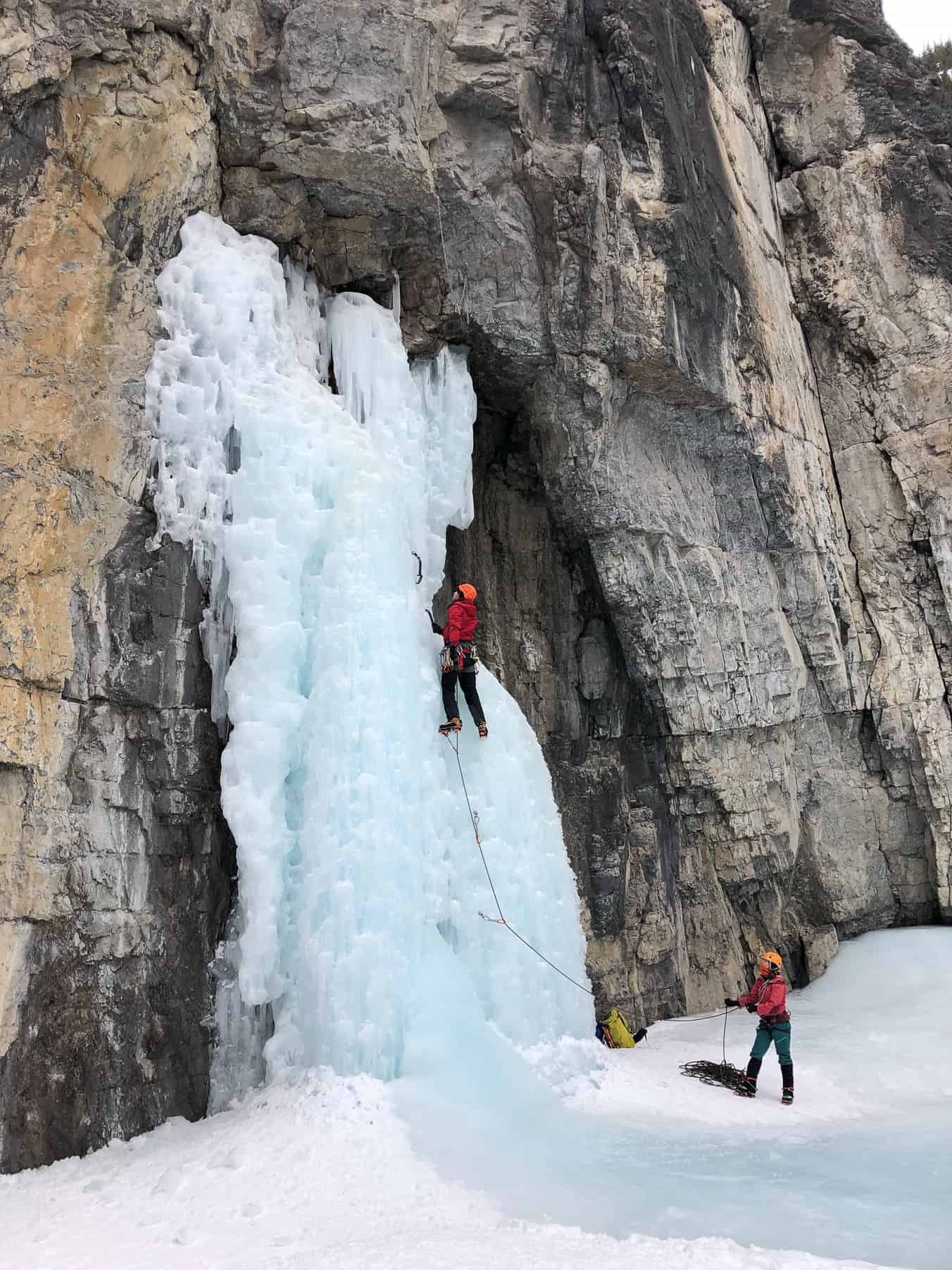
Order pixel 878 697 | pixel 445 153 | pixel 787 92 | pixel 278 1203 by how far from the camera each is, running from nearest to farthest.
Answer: pixel 278 1203 → pixel 445 153 → pixel 878 697 → pixel 787 92

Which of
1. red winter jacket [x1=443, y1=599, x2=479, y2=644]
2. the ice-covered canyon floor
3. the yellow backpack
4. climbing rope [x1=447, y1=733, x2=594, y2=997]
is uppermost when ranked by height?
red winter jacket [x1=443, y1=599, x2=479, y2=644]

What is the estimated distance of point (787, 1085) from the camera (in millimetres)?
8336

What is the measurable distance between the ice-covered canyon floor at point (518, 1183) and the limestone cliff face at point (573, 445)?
1.18m

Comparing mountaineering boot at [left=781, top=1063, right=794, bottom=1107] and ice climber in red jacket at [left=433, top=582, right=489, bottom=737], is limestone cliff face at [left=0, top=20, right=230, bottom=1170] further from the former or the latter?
mountaineering boot at [left=781, top=1063, right=794, bottom=1107]

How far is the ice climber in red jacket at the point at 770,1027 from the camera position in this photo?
27.5 feet

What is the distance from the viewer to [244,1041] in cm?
780

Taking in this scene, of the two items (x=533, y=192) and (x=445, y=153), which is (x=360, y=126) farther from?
(x=533, y=192)

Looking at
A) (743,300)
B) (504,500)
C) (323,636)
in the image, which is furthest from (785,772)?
(323,636)

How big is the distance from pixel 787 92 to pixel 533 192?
7043mm

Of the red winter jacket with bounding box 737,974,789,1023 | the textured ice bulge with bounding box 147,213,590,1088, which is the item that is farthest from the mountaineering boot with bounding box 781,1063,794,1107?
the textured ice bulge with bounding box 147,213,590,1088

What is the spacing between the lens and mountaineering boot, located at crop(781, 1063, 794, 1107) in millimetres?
8289

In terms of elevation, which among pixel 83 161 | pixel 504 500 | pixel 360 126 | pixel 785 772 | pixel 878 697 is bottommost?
pixel 785 772

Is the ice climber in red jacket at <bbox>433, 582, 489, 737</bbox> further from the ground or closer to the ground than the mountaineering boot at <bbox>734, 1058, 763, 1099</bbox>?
further from the ground

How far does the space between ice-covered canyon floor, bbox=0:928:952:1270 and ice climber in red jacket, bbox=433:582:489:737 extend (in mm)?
2984
